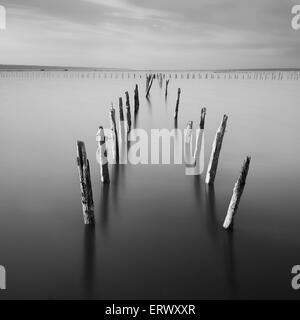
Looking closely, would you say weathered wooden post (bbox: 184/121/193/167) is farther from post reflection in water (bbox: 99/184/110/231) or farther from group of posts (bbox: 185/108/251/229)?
post reflection in water (bbox: 99/184/110/231)

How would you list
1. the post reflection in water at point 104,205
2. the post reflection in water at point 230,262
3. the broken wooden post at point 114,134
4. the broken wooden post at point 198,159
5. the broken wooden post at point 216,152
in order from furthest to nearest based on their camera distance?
1. the broken wooden post at point 114,134
2. the broken wooden post at point 198,159
3. the broken wooden post at point 216,152
4. the post reflection in water at point 104,205
5. the post reflection in water at point 230,262

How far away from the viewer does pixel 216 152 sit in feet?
29.0

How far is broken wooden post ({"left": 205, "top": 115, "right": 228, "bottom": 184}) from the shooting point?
862cm

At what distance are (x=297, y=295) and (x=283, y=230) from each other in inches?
74.6

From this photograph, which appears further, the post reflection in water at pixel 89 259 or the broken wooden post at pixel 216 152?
the broken wooden post at pixel 216 152

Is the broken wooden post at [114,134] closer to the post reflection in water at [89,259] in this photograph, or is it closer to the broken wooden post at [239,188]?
the post reflection in water at [89,259]

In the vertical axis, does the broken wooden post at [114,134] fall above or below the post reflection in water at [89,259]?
above

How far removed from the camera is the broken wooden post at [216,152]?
8617mm

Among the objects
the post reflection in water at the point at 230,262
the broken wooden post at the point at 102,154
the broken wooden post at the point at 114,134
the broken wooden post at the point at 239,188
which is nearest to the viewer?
the post reflection in water at the point at 230,262

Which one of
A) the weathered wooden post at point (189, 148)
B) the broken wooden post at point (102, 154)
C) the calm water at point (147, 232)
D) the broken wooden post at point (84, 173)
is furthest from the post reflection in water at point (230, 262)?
the weathered wooden post at point (189, 148)

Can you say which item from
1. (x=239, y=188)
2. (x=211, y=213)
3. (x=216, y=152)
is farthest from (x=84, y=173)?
(x=216, y=152)

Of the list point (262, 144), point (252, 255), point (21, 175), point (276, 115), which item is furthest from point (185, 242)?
point (276, 115)

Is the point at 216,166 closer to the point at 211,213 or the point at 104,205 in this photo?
the point at 211,213

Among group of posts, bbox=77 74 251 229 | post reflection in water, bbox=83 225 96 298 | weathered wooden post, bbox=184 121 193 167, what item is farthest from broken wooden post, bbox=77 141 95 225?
weathered wooden post, bbox=184 121 193 167
